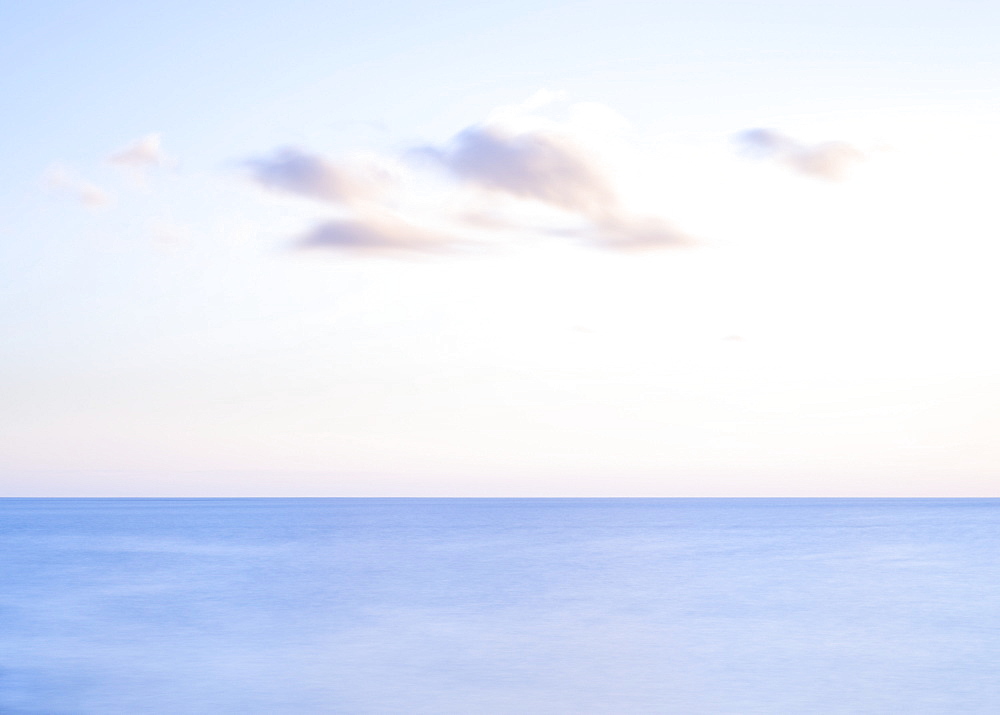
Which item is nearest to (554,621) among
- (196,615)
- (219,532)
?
(196,615)

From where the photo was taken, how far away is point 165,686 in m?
20.4

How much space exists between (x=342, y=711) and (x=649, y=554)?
38860 mm

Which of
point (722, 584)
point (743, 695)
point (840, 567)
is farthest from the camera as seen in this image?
point (840, 567)

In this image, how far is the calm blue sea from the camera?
64.4 feet

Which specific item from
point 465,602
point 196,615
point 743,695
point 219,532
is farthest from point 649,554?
point 219,532

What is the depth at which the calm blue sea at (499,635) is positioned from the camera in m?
19.6

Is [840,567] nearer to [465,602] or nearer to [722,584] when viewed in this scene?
[722,584]

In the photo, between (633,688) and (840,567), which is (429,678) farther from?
(840,567)

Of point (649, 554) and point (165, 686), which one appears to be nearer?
point (165, 686)

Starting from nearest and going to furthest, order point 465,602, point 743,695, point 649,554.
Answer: point 743,695
point 465,602
point 649,554

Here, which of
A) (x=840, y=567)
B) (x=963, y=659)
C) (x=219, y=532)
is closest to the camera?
(x=963, y=659)

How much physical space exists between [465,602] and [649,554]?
24.7 m

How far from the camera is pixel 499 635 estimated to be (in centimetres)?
2622

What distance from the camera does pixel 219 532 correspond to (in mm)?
84562
